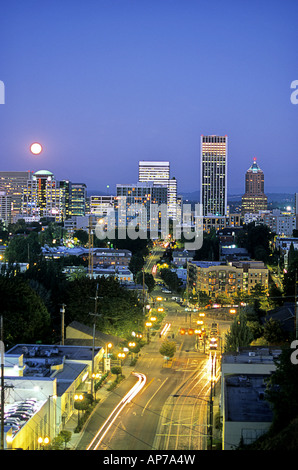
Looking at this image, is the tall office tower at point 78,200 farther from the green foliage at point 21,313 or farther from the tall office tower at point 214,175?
the green foliage at point 21,313

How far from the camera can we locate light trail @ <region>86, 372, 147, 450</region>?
8486mm

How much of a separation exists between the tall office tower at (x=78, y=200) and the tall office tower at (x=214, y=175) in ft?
62.9

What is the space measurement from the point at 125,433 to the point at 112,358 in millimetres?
5062

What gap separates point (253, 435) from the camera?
7.30 meters

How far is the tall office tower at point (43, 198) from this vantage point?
265ft

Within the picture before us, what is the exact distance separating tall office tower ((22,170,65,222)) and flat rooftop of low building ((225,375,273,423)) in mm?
72682

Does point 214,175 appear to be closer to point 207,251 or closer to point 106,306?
point 207,251

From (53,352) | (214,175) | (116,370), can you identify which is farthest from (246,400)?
(214,175)

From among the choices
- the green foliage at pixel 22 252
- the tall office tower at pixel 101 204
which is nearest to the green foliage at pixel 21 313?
the green foliage at pixel 22 252

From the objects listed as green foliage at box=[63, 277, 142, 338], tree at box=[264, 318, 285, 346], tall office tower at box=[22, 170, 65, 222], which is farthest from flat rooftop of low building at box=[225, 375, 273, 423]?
tall office tower at box=[22, 170, 65, 222]

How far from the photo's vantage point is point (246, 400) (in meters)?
8.26

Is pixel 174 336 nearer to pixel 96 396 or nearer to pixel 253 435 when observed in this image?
pixel 96 396
